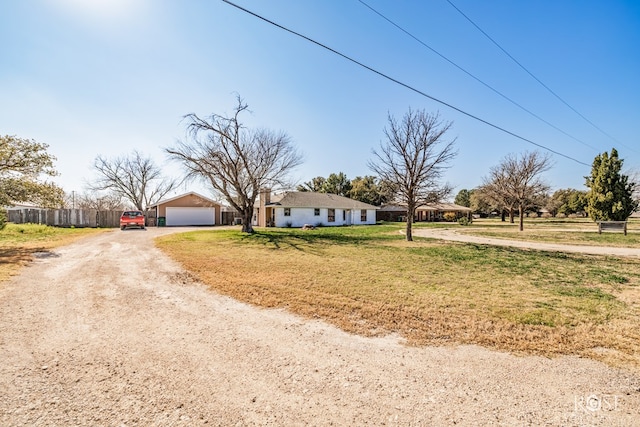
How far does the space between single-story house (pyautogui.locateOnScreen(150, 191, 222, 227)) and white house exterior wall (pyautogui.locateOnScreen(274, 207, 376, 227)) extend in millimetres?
7824

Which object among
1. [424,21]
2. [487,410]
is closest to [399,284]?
[487,410]

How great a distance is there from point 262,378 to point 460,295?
15.7 feet

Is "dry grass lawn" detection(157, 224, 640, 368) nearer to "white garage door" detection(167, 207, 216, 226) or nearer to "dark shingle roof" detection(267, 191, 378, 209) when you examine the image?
"dark shingle roof" detection(267, 191, 378, 209)

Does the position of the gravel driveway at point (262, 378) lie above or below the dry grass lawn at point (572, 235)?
below

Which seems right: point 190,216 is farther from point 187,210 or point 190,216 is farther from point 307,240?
point 307,240

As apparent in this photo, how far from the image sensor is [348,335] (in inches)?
170

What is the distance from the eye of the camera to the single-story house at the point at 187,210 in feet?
103

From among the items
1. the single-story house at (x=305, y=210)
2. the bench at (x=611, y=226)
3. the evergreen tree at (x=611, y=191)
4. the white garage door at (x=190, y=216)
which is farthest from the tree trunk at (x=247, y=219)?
the evergreen tree at (x=611, y=191)

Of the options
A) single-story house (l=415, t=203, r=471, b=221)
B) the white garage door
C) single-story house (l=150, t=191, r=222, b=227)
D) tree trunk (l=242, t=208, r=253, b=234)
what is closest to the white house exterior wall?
single-story house (l=150, t=191, r=222, b=227)

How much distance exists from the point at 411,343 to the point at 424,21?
27.6 feet

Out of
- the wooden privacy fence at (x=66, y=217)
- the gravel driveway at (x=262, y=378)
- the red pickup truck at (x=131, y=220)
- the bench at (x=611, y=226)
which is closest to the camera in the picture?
the gravel driveway at (x=262, y=378)

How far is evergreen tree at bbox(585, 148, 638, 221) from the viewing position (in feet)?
89.5

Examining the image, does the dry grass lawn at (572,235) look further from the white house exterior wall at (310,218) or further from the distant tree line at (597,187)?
the white house exterior wall at (310,218)

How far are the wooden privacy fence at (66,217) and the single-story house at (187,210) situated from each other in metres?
4.15
